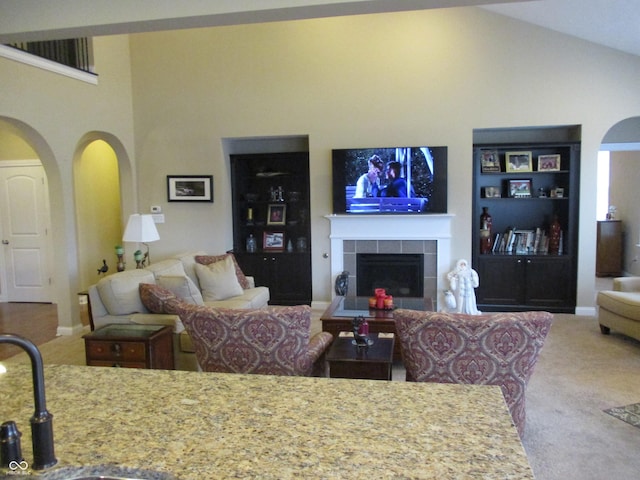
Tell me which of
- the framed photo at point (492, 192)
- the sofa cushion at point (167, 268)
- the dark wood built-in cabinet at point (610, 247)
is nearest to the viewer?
the sofa cushion at point (167, 268)

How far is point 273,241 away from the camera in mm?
7141

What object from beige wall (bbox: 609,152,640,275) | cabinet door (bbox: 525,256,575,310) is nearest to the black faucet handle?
cabinet door (bbox: 525,256,575,310)

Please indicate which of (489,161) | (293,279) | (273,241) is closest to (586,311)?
(489,161)

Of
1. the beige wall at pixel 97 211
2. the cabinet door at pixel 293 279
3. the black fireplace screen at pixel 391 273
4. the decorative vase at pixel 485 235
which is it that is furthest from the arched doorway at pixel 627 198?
the beige wall at pixel 97 211

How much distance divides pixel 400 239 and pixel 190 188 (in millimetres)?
2967

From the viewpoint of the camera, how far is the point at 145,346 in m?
3.54

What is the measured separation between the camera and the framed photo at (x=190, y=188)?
679 cm

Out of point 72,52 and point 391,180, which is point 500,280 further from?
point 72,52

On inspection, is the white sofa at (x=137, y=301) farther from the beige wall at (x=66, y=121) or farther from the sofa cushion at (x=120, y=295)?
the beige wall at (x=66, y=121)

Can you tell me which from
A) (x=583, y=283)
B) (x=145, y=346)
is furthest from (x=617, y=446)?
(x=583, y=283)

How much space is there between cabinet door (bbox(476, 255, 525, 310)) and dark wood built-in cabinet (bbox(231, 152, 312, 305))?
2.31m

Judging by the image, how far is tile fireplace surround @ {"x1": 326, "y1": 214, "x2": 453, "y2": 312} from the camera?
20.7 ft

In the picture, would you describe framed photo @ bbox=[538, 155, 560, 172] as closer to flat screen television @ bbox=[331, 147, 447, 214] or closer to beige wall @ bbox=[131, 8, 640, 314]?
beige wall @ bbox=[131, 8, 640, 314]

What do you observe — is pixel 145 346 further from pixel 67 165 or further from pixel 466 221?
pixel 466 221
